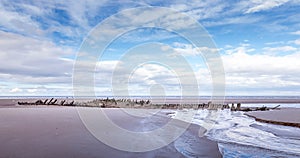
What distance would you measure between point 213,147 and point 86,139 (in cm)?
620

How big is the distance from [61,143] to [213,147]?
23.3 feet

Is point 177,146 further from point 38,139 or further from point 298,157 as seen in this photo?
point 38,139

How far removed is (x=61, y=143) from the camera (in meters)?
11.0

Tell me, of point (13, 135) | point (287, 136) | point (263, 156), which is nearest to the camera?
point (263, 156)

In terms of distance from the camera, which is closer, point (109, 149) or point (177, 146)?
point (109, 149)

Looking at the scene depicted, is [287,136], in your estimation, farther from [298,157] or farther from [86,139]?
[86,139]

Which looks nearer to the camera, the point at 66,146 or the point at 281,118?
the point at 66,146

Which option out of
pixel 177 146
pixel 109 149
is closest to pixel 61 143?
pixel 109 149

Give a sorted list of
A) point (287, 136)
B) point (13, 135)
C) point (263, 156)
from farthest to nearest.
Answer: point (287, 136) → point (13, 135) → point (263, 156)

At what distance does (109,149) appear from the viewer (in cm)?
1041

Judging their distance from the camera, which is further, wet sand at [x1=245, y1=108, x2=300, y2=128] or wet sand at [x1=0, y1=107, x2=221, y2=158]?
wet sand at [x1=245, y1=108, x2=300, y2=128]

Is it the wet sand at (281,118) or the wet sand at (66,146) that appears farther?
the wet sand at (281,118)

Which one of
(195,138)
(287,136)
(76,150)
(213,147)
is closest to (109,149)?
(76,150)

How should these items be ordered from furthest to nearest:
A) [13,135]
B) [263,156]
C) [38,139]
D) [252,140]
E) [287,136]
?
1. [287,136]
2. [252,140]
3. [13,135]
4. [38,139]
5. [263,156]
